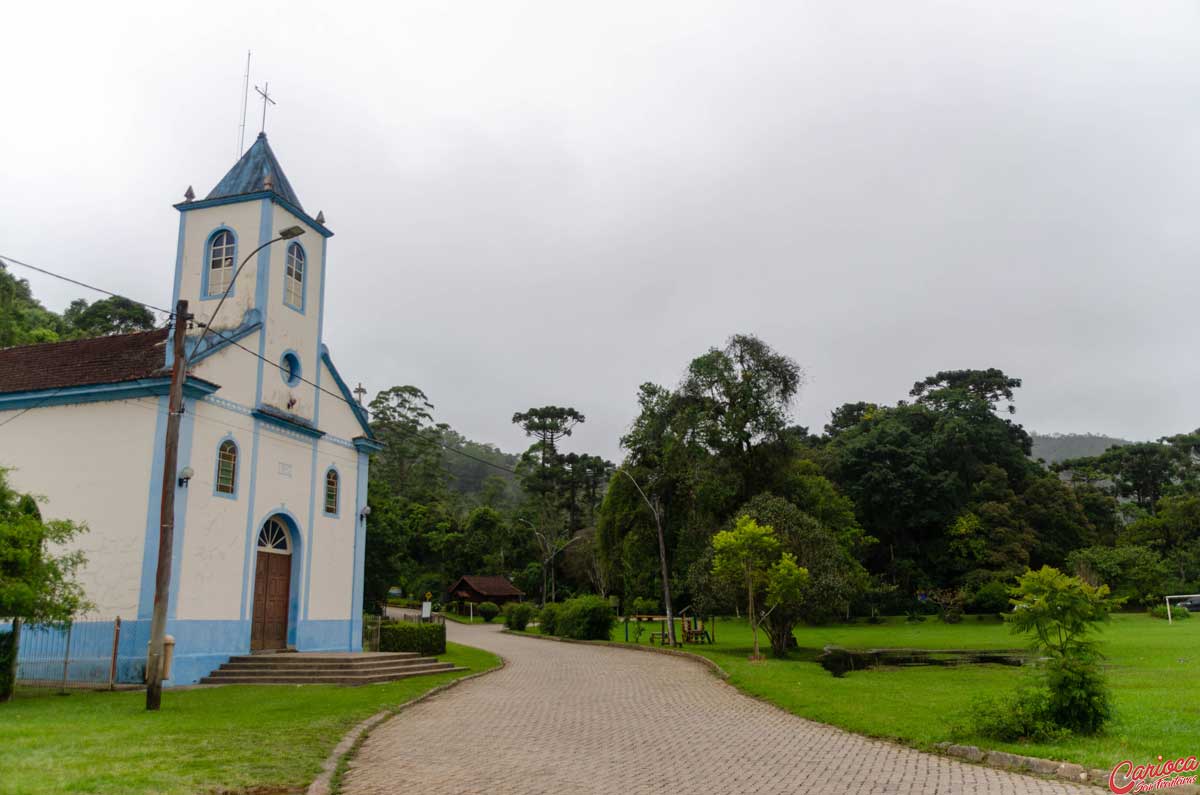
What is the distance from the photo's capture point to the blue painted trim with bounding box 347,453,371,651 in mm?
23500

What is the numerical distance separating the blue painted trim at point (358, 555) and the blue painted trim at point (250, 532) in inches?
170

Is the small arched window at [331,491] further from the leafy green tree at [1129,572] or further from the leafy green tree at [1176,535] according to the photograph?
the leafy green tree at [1176,535]

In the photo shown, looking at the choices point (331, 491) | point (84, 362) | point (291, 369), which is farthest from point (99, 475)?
point (331, 491)

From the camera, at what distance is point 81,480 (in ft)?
60.2

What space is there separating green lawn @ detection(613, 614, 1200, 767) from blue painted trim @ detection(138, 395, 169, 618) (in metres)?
12.1

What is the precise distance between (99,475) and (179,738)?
33.6 ft

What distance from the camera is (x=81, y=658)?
17000mm

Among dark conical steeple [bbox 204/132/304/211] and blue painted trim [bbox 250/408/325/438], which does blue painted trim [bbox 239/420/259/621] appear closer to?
blue painted trim [bbox 250/408/325/438]

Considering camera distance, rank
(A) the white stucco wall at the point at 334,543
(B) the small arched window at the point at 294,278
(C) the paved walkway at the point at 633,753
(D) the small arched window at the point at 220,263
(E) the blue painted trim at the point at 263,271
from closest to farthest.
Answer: (C) the paved walkway at the point at 633,753 < (E) the blue painted trim at the point at 263,271 < (D) the small arched window at the point at 220,263 < (A) the white stucco wall at the point at 334,543 < (B) the small arched window at the point at 294,278

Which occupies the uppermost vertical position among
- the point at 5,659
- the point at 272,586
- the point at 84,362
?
the point at 84,362

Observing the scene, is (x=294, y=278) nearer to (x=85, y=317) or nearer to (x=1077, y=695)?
(x=1077, y=695)

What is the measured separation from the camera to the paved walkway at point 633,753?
8.16 m

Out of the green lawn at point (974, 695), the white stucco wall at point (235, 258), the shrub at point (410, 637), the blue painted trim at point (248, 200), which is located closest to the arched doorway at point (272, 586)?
the shrub at point (410, 637)

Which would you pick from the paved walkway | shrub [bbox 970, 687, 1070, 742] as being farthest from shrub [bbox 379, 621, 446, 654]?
shrub [bbox 970, 687, 1070, 742]
